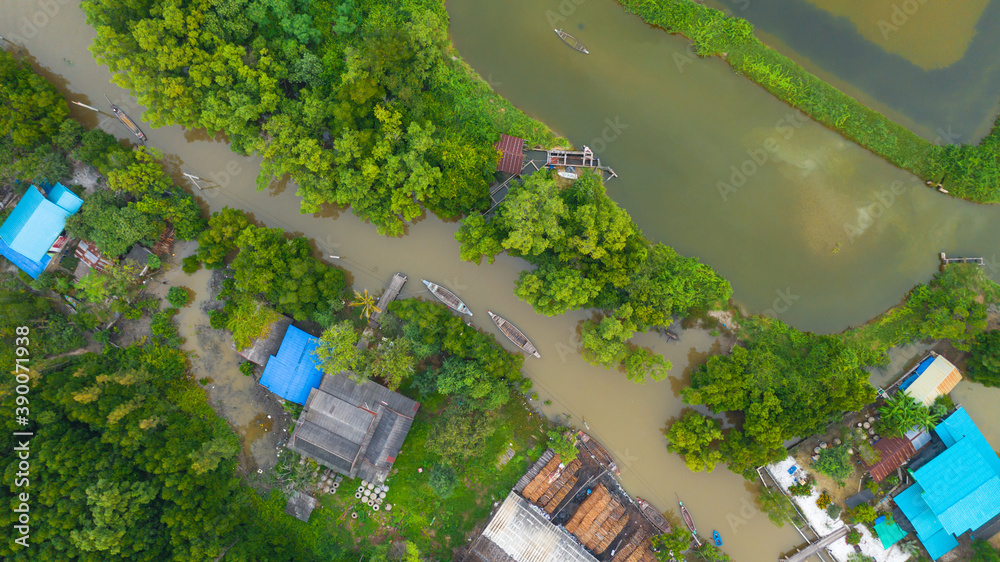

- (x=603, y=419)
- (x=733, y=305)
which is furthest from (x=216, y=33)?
(x=733, y=305)

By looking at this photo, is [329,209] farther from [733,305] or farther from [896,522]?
[896,522]

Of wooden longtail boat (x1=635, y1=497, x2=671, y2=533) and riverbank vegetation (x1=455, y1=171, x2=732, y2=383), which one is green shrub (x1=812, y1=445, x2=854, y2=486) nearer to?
wooden longtail boat (x1=635, y1=497, x2=671, y2=533)

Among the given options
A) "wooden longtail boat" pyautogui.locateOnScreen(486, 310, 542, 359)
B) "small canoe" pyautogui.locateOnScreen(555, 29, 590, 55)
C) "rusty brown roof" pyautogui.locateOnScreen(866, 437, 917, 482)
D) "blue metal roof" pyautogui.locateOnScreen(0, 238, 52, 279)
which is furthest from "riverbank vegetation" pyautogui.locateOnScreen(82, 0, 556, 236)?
"rusty brown roof" pyautogui.locateOnScreen(866, 437, 917, 482)

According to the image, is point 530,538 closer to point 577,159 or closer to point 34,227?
point 577,159

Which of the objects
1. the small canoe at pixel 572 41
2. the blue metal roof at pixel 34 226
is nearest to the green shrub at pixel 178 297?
the blue metal roof at pixel 34 226

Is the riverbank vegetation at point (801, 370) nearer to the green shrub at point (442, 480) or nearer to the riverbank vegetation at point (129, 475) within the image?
the green shrub at point (442, 480)
